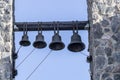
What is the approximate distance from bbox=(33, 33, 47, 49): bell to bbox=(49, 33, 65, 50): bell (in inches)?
8.3

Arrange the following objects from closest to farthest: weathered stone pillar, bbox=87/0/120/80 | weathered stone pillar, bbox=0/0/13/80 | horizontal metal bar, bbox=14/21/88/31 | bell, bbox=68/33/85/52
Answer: weathered stone pillar, bbox=87/0/120/80 → weathered stone pillar, bbox=0/0/13/80 → bell, bbox=68/33/85/52 → horizontal metal bar, bbox=14/21/88/31

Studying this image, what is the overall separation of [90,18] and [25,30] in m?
1.86

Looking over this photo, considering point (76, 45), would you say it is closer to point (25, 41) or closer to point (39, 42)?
point (39, 42)

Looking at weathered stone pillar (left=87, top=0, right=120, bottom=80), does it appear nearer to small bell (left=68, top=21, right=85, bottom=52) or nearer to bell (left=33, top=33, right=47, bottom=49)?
small bell (left=68, top=21, right=85, bottom=52)

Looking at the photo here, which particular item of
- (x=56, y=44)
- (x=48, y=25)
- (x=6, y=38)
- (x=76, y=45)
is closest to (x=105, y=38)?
(x=76, y=45)

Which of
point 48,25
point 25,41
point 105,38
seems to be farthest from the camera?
point 48,25

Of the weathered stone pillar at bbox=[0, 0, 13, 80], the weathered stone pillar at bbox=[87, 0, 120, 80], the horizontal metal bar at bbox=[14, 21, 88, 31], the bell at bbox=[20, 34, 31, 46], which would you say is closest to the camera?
the weathered stone pillar at bbox=[87, 0, 120, 80]

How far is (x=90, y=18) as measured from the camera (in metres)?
19.9

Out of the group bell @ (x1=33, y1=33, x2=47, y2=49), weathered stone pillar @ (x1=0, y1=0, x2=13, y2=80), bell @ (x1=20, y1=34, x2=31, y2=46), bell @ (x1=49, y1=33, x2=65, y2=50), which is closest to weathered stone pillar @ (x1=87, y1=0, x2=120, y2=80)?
bell @ (x1=49, y1=33, x2=65, y2=50)

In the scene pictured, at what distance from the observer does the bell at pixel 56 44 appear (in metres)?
19.4

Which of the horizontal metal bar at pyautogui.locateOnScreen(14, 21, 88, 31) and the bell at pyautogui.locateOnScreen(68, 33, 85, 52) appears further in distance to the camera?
the horizontal metal bar at pyautogui.locateOnScreen(14, 21, 88, 31)

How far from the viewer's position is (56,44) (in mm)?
19438

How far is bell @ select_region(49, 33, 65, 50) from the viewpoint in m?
19.4

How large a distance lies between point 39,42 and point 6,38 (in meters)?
0.91
